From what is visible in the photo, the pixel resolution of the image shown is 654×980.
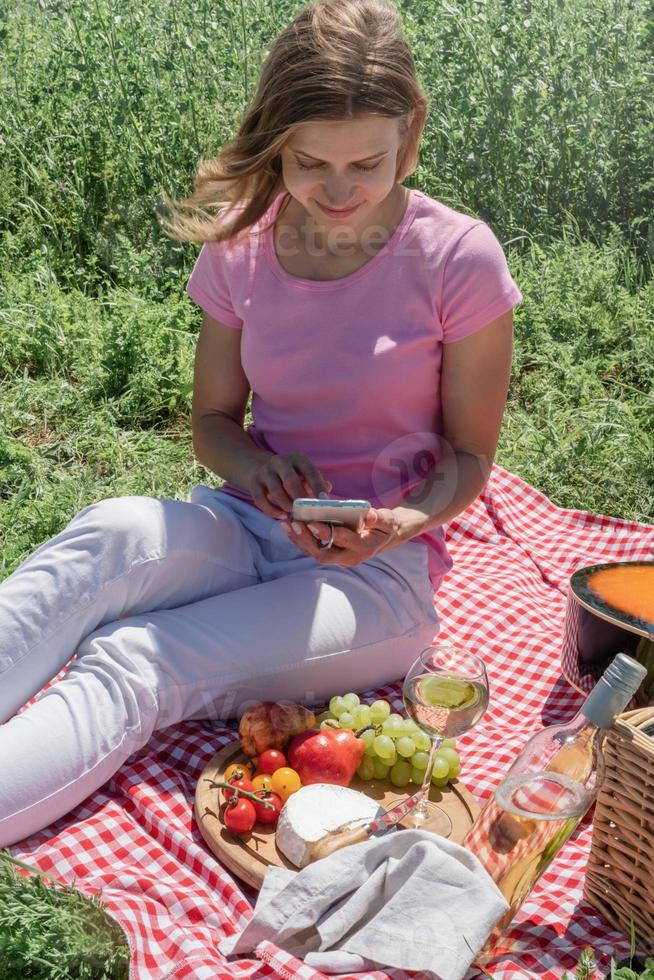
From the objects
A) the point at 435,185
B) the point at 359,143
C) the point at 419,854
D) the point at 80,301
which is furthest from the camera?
the point at 435,185

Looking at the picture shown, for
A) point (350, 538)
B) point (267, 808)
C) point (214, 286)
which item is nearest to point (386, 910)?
point (267, 808)

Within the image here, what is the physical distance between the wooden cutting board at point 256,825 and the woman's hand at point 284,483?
0.55 meters

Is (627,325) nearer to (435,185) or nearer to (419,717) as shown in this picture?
(435,185)

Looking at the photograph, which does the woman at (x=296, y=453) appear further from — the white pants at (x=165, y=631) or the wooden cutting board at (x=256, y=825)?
the wooden cutting board at (x=256, y=825)

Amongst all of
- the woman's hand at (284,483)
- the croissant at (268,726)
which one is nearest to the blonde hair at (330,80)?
the woman's hand at (284,483)

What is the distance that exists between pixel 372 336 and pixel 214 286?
1.53 feet

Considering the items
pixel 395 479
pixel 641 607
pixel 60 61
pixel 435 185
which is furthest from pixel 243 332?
pixel 60 61

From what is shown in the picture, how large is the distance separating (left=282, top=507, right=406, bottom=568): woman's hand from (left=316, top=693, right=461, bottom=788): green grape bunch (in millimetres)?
335

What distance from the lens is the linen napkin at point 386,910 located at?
2.03m

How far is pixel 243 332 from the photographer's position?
3012mm

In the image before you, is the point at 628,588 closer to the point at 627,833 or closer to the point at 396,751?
the point at 396,751

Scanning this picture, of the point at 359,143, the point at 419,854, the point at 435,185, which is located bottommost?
the point at 419,854

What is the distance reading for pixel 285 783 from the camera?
247 cm

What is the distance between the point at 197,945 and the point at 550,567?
1.86 metres
